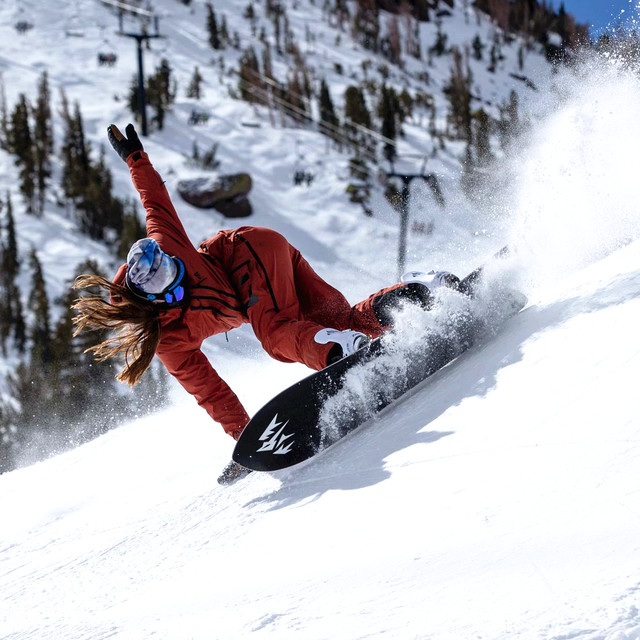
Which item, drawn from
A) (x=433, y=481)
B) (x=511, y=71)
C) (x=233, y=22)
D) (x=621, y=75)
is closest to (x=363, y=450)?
(x=433, y=481)

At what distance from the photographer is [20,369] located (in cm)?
1330

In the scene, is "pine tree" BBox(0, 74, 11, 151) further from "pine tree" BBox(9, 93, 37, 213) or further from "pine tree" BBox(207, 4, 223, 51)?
"pine tree" BBox(207, 4, 223, 51)

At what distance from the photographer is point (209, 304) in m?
3.60

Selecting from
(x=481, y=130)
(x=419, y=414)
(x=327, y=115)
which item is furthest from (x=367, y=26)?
(x=419, y=414)

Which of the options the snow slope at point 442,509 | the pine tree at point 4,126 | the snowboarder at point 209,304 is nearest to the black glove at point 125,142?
the snowboarder at point 209,304

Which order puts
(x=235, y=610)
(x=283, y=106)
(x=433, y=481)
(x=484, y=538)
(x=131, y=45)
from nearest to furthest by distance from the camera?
(x=484, y=538) → (x=235, y=610) → (x=433, y=481) → (x=283, y=106) → (x=131, y=45)

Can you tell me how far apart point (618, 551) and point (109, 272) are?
1560 cm

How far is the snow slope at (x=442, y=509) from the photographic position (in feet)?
5.66

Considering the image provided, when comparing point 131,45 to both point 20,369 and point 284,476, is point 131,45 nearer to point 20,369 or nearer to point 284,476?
point 20,369

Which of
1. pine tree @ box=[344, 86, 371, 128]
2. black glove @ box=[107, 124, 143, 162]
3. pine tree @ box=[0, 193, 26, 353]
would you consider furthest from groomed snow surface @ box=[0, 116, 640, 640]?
pine tree @ box=[344, 86, 371, 128]

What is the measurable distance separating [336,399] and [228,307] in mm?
759

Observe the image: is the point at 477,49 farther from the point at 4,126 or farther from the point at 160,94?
the point at 4,126

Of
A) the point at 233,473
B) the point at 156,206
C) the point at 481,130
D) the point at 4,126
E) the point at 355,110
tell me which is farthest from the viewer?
the point at 481,130

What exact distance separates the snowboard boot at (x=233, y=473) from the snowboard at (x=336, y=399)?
27cm
